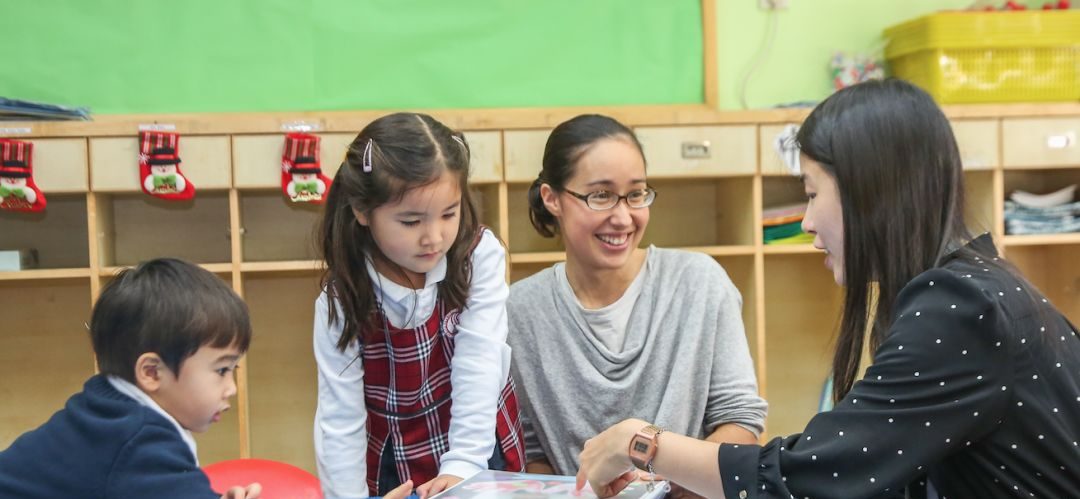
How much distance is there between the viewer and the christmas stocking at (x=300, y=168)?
302 centimetres

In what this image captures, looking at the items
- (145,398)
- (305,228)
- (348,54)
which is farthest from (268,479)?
(348,54)

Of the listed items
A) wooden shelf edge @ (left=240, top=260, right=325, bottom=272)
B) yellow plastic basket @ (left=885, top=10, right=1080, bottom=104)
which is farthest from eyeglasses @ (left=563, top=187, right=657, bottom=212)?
yellow plastic basket @ (left=885, top=10, right=1080, bottom=104)

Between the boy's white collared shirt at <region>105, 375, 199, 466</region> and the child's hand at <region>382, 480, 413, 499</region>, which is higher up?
the boy's white collared shirt at <region>105, 375, 199, 466</region>

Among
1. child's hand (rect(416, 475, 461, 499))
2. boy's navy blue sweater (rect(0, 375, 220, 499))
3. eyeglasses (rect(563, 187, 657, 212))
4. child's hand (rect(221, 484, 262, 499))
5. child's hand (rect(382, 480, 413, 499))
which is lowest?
child's hand (rect(416, 475, 461, 499))

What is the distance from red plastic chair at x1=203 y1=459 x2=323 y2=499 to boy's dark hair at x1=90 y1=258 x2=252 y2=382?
35 centimetres

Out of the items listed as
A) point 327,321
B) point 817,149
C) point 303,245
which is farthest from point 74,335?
point 817,149

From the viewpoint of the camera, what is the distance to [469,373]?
185cm

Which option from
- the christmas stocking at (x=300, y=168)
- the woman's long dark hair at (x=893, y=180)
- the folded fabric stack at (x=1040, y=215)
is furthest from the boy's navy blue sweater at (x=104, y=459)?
the folded fabric stack at (x=1040, y=215)

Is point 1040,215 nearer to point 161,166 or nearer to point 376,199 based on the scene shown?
point 376,199

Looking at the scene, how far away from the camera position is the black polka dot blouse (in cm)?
120

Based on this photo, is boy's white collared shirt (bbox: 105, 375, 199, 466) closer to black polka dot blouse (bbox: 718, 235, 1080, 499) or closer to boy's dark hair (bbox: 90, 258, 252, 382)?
boy's dark hair (bbox: 90, 258, 252, 382)

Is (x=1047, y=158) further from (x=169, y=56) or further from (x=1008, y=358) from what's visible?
(x=169, y=56)

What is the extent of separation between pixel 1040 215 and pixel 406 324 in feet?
7.76

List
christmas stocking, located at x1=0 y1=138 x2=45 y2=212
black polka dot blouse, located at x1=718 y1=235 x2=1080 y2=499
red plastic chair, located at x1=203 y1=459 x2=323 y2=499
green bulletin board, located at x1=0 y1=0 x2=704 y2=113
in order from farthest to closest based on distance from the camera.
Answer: green bulletin board, located at x1=0 y1=0 x2=704 y2=113 < christmas stocking, located at x1=0 y1=138 x2=45 y2=212 < red plastic chair, located at x1=203 y1=459 x2=323 y2=499 < black polka dot blouse, located at x1=718 y1=235 x2=1080 y2=499
